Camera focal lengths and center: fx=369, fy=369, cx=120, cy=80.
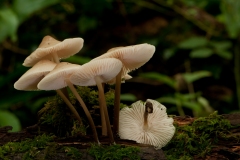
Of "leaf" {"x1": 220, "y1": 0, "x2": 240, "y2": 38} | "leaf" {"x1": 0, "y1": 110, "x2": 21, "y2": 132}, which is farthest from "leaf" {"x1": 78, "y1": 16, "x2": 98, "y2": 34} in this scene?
"leaf" {"x1": 0, "y1": 110, "x2": 21, "y2": 132}

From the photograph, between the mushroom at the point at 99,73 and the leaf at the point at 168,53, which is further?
the leaf at the point at 168,53

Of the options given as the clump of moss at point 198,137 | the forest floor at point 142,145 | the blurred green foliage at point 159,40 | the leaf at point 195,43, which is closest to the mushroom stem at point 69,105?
the forest floor at point 142,145

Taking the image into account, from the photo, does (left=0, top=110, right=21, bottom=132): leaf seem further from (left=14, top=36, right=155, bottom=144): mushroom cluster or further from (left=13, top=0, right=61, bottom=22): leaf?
(left=14, top=36, right=155, bottom=144): mushroom cluster

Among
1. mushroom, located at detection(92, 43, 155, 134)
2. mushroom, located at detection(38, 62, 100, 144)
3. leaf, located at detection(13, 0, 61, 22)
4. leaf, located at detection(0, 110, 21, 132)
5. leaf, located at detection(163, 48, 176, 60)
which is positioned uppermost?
leaf, located at detection(13, 0, 61, 22)

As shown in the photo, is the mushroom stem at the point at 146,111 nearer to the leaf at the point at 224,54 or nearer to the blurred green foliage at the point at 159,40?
the blurred green foliage at the point at 159,40

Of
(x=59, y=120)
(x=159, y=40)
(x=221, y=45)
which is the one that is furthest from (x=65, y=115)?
(x=159, y=40)

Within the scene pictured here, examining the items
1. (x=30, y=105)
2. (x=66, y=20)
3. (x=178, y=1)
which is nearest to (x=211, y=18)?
(x=178, y=1)

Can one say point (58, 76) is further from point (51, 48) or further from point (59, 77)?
point (51, 48)
